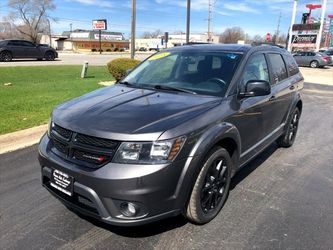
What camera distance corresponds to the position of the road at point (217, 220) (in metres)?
3.20

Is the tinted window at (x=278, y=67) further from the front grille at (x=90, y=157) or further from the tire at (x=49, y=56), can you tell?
the tire at (x=49, y=56)

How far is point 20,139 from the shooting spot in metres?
6.05

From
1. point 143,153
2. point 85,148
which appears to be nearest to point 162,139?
point 143,153

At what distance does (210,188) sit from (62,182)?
1.41 m

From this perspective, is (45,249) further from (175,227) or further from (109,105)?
(109,105)

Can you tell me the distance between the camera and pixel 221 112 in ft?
11.4

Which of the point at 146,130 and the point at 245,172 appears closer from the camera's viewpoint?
the point at 146,130

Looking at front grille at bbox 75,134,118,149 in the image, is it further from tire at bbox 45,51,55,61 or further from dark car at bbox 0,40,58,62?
tire at bbox 45,51,55,61

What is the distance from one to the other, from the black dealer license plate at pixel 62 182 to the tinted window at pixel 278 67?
129 inches

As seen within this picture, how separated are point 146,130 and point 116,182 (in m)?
0.48

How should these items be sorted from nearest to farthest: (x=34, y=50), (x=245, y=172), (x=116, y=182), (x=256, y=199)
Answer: (x=116, y=182) → (x=256, y=199) → (x=245, y=172) → (x=34, y=50)

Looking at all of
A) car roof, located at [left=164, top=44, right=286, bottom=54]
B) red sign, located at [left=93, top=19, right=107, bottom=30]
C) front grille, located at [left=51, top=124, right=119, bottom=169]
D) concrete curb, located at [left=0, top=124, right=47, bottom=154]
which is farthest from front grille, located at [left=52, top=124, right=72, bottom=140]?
red sign, located at [left=93, top=19, right=107, bottom=30]

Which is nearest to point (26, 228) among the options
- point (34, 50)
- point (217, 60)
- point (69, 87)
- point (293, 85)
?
point (217, 60)

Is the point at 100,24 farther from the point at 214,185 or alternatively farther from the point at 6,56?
the point at 214,185
